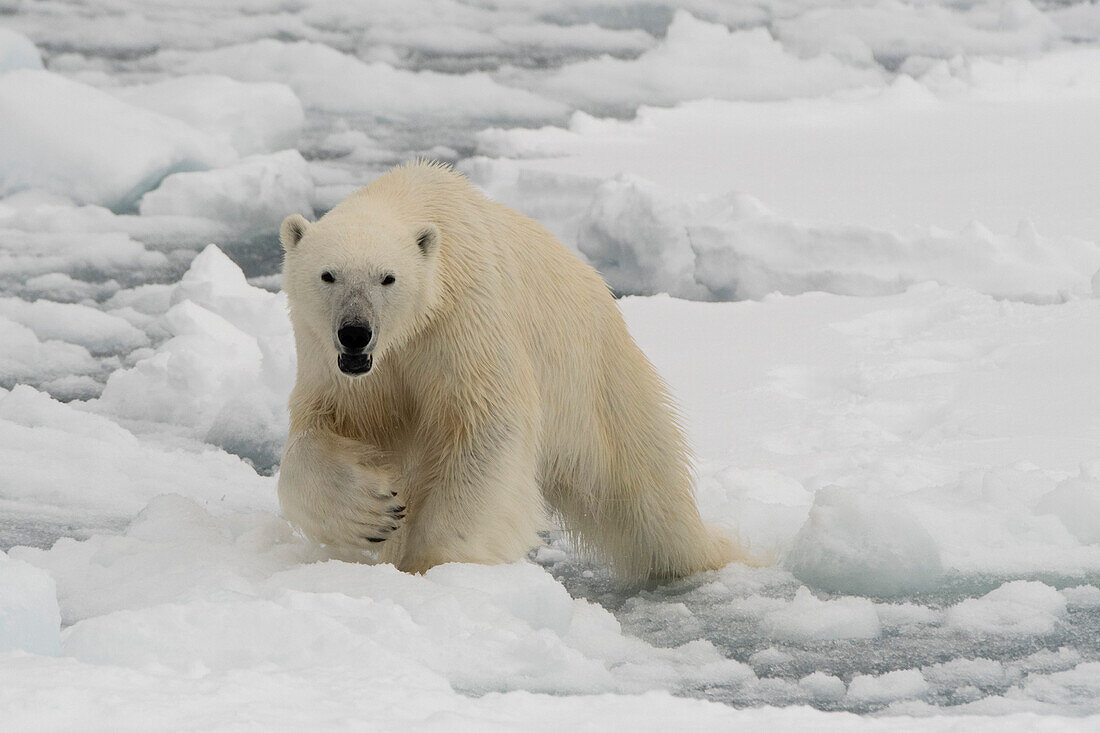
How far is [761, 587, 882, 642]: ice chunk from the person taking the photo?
273cm

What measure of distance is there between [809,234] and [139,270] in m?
4.29

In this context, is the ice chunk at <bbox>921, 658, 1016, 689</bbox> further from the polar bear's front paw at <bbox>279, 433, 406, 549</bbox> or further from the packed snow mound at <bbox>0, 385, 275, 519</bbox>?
the packed snow mound at <bbox>0, 385, 275, 519</bbox>

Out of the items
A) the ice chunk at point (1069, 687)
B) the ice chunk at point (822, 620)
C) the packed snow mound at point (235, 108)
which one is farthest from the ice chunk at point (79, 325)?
the ice chunk at point (1069, 687)

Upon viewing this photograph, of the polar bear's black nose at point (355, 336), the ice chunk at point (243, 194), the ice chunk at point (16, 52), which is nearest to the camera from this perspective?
the polar bear's black nose at point (355, 336)

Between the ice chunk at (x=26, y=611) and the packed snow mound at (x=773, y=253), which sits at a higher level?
the packed snow mound at (x=773, y=253)

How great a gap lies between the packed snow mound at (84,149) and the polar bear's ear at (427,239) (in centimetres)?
591

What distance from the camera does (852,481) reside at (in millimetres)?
4117

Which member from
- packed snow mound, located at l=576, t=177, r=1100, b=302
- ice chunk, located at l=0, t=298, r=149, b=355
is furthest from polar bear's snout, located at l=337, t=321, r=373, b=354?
packed snow mound, located at l=576, t=177, r=1100, b=302

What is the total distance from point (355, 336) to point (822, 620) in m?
1.29

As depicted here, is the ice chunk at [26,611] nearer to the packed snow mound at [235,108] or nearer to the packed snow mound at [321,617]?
the packed snow mound at [321,617]

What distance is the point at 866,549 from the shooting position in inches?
120

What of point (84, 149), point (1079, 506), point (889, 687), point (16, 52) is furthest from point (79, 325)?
point (889, 687)

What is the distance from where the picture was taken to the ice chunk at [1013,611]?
2.68 m

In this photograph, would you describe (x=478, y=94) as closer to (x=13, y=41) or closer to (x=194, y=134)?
(x=194, y=134)
